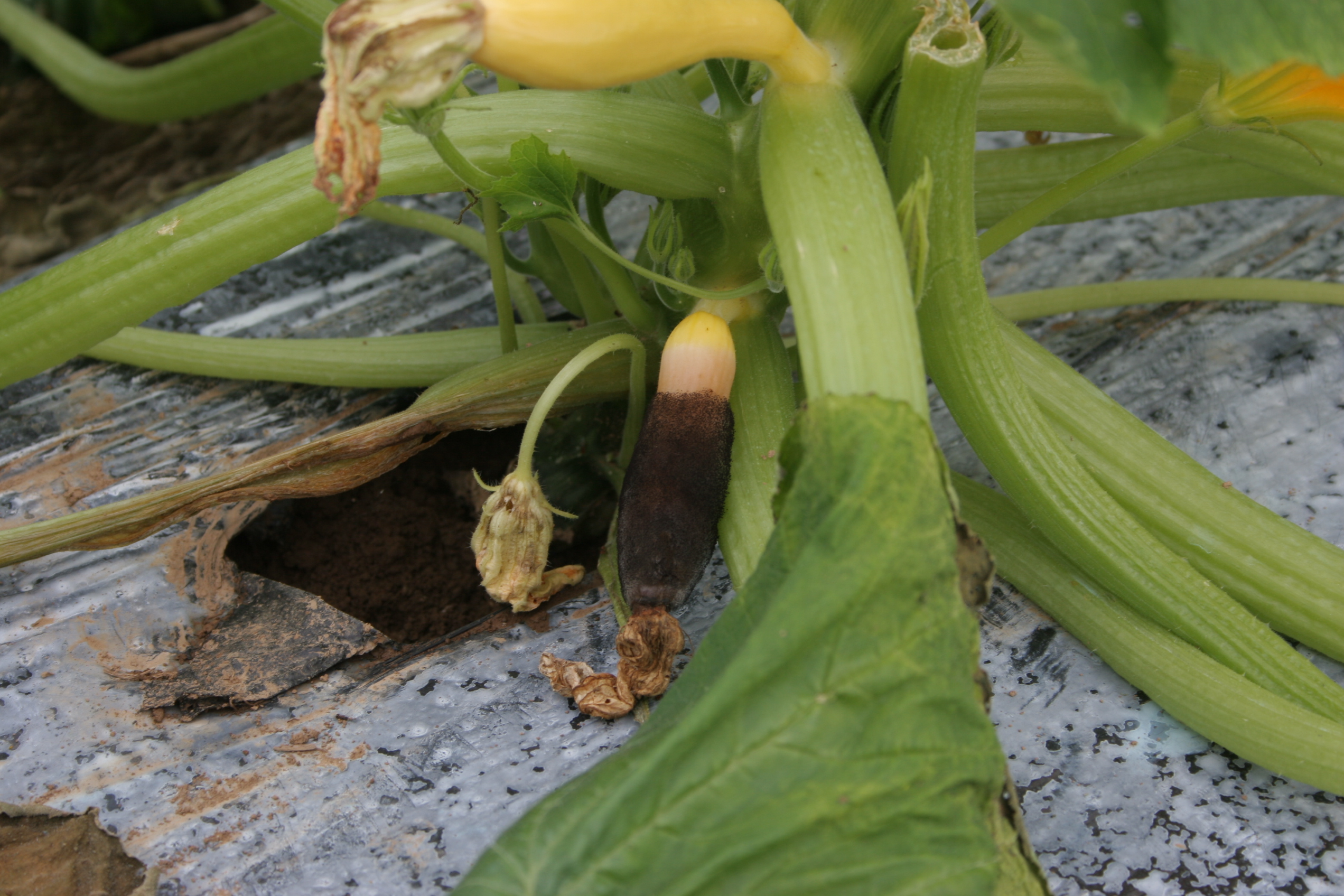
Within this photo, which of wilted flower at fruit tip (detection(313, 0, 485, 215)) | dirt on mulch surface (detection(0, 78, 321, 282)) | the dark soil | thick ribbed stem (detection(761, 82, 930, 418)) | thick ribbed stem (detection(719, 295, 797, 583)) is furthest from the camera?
dirt on mulch surface (detection(0, 78, 321, 282))

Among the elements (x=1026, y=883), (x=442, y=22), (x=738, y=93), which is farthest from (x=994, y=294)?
(x=442, y=22)

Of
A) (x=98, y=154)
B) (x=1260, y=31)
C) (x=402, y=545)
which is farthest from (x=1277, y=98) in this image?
(x=98, y=154)

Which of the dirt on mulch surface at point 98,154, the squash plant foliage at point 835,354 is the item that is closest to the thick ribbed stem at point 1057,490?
the squash plant foliage at point 835,354

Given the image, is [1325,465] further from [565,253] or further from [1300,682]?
[565,253]

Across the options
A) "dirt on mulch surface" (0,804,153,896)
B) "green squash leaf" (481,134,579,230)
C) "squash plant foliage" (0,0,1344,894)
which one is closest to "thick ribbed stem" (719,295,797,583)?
"squash plant foliage" (0,0,1344,894)

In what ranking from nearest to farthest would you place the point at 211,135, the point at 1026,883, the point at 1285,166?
1. the point at 1026,883
2. the point at 1285,166
3. the point at 211,135

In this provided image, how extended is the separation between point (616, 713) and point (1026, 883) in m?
0.44

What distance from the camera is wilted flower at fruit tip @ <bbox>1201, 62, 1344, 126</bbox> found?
0.97 meters

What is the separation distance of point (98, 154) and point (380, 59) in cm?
215

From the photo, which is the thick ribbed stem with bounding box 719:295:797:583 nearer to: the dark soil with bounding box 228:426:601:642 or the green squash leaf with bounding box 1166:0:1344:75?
the dark soil with bounding box 228:426:601:642

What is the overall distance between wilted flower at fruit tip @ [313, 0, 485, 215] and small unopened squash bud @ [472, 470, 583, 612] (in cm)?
45

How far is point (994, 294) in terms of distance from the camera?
5.63 feet

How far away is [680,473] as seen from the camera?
44.4 inches

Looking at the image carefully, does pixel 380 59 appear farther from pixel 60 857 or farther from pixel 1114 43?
pixel 60 857
